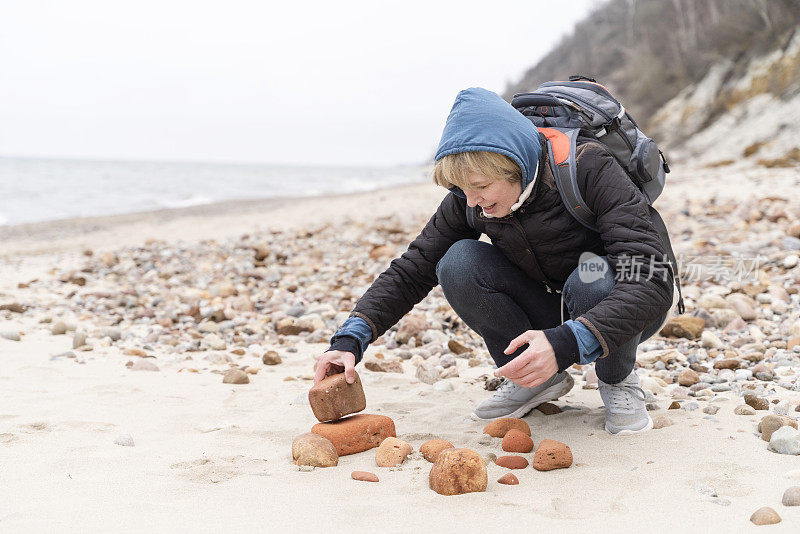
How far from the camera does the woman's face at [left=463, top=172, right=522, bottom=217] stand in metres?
2.20

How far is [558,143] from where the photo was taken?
227 cm

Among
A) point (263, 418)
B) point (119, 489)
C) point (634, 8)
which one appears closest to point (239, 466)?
point (119, 489)

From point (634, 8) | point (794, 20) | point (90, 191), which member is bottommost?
point (90, 191)

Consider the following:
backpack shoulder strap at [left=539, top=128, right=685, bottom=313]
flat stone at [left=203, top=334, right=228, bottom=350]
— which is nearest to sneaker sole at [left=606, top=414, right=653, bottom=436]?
backpack shoulder strap at [left=539, top=128, right=685, bottom=313]

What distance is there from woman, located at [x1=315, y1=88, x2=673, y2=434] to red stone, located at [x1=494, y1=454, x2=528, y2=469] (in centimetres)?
27

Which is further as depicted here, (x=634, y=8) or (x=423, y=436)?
(x=634, y=8)

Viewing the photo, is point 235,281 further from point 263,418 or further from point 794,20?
point 794,20

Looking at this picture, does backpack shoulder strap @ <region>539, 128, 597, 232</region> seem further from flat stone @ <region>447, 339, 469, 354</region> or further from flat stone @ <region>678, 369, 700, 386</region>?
flat stone @ <region>447, 339, 469, 354</region>

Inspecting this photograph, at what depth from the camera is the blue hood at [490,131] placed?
83.5 inches

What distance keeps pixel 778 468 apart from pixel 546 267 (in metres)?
0.98

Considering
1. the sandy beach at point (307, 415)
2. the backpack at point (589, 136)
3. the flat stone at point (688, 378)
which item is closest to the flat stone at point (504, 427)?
the sandy beach at point (307, 415)

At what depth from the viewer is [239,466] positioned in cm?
216

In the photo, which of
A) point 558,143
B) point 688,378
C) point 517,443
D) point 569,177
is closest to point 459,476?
point 517,443
